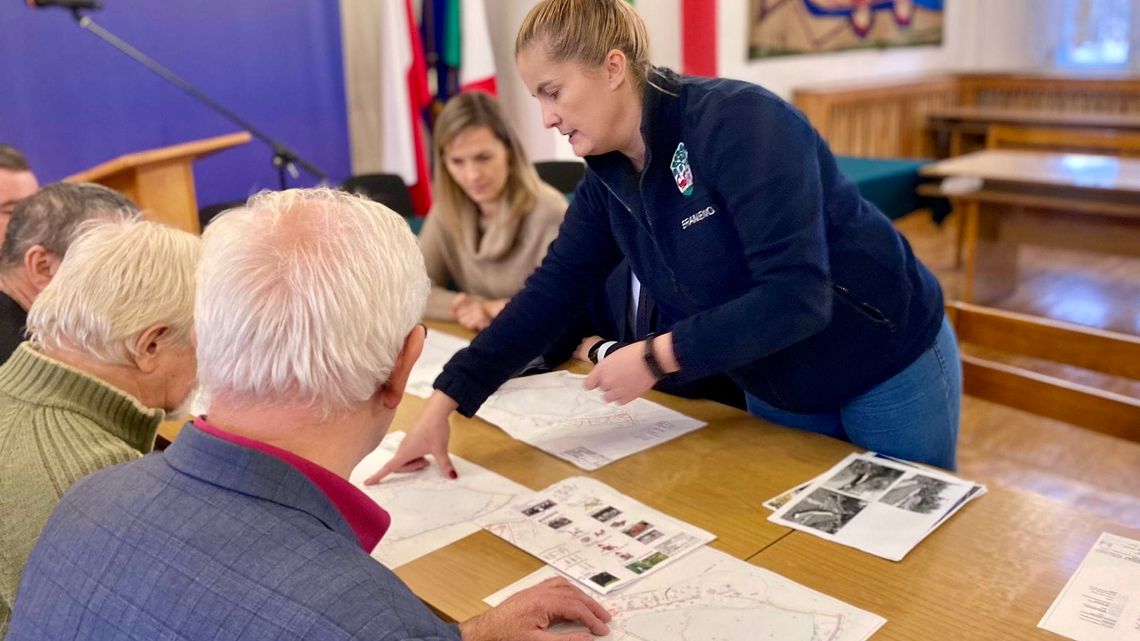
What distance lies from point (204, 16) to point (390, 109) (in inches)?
35.4

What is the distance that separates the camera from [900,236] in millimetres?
1599

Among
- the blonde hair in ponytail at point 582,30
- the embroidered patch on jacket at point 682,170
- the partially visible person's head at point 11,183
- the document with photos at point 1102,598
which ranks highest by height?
the blonde hair in ponytail at point 582,30

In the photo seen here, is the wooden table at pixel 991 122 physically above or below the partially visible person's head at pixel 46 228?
below

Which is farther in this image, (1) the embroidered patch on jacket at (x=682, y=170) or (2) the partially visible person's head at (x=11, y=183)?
(2) the partially visible person's head at (x=11, y=183)

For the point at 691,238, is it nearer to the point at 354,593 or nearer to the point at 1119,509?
the point at 354,593

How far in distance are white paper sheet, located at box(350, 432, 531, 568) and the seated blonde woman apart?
922 mm

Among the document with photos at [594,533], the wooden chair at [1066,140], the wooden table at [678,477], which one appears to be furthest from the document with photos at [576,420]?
the wooden chair at [1066,140]

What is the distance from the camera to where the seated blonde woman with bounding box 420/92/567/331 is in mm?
2594

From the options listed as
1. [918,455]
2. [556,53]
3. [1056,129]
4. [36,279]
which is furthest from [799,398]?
[1056,129]

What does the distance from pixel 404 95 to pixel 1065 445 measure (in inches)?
125

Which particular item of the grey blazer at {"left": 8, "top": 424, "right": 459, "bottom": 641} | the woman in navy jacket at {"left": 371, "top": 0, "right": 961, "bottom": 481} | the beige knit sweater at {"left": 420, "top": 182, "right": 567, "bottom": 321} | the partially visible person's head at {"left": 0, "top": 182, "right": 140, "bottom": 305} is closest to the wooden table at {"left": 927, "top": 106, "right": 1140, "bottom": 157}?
the beige knit sweater at {"left": 420, "top": 182, "right": 567, "bottom": 321}

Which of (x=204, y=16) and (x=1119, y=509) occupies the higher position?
(x=204, y=16)

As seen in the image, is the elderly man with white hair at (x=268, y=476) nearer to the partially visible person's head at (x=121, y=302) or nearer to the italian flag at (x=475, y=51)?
the partially visible person's head at (x=121, y=302)

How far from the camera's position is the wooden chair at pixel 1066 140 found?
18.9 feet
